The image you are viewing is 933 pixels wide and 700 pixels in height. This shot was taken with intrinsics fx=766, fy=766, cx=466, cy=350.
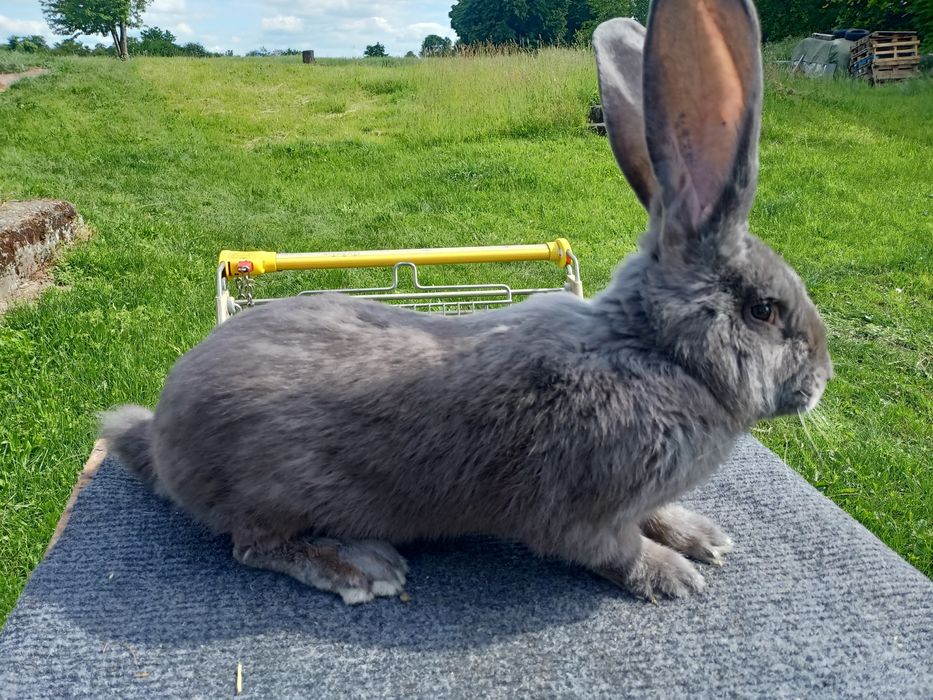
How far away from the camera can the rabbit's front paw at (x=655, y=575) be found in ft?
5.45

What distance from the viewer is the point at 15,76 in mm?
11828

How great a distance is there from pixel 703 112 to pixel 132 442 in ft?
5.19

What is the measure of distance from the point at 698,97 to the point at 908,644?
3.87ft

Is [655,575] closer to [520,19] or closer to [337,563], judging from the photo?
[337,563]

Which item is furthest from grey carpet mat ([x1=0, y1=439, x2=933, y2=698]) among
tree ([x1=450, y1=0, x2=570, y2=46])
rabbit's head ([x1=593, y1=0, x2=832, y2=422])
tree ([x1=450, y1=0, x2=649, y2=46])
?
tree ([x1=450, y1=0, x2=570, y2=46])

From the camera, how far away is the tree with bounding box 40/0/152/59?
22.3 m

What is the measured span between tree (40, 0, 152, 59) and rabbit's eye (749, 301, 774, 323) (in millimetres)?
24023

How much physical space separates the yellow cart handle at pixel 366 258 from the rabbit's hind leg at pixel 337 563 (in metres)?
0.96

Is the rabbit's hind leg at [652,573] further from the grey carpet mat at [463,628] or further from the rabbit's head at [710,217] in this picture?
the rabbit's head at [710,217]

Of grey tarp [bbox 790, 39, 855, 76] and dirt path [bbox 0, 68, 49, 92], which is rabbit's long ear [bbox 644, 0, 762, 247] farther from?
grey tarp [bbox 790, 39, 855, 76]

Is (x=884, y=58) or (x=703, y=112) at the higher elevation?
(x=884, y=58)

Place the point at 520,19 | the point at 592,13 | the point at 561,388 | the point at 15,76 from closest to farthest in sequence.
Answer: the point at 561,388 < the point at 15,76 < the point at 592,13 < the point at 520,19

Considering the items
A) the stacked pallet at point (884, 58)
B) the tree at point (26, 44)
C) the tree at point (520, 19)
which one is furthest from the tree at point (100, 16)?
the stacked pallet at point (884, 58)

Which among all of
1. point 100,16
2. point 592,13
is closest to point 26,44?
point 100,16
